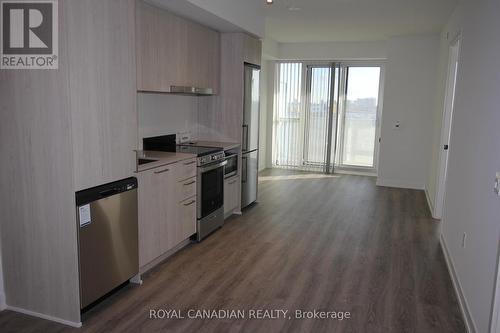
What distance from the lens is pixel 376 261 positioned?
3.85m

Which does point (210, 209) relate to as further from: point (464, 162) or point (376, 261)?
point (464, 162)

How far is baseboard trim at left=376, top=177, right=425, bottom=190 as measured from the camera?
23.6 ft

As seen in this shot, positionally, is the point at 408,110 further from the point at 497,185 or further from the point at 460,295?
the point at 497,185

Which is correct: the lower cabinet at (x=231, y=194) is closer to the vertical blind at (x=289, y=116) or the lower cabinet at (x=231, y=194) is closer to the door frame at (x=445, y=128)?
the door frame at (x=445, y=128)

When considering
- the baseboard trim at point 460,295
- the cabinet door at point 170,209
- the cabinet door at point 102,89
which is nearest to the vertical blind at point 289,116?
the baseboard trim at point 460,295

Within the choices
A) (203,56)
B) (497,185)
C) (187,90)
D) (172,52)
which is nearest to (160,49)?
(172,52)

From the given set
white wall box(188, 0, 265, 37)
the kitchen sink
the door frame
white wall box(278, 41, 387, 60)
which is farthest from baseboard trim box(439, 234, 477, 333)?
white wall box(278, 41, 387, 60)

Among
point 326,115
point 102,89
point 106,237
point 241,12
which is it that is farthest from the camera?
point 326,115

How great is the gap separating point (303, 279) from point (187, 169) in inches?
60.0

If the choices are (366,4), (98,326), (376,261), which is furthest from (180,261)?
(366,4)

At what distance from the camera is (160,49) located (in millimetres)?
3756

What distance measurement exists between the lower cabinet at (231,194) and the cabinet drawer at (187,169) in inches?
34.0

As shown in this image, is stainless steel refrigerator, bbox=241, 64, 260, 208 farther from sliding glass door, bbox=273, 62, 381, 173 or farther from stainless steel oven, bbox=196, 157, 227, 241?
sliding glass door, bbox=273, 62, 381, 173

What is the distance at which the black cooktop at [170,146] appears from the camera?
4261 mm
